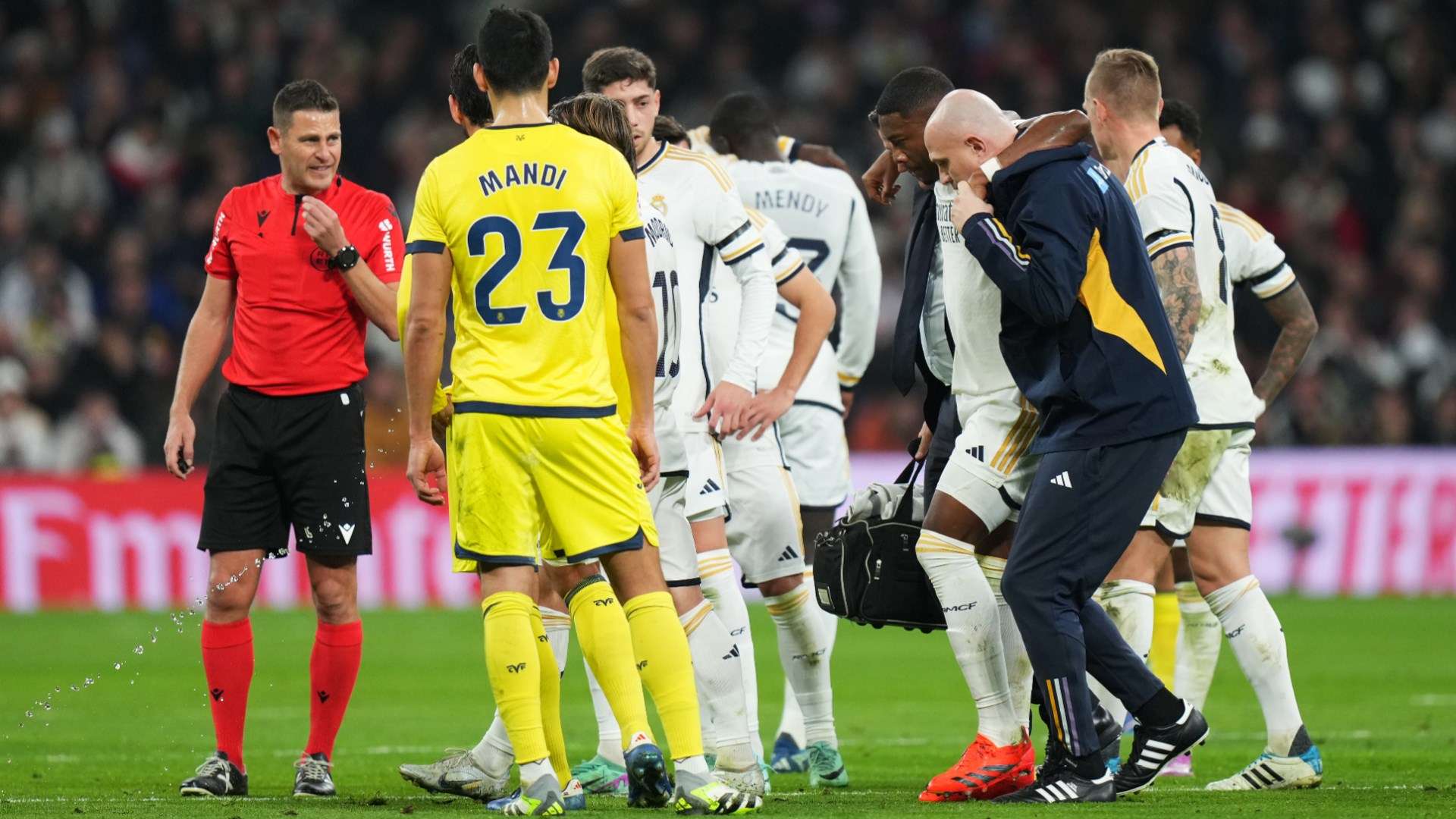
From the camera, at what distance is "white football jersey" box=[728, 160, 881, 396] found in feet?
28.2

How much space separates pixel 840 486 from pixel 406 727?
7.88ft

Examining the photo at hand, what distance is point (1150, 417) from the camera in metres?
5.90

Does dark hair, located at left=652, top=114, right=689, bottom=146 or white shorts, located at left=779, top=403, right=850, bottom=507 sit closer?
dark hair, located at left=652, top=114, right=689, bottom=146

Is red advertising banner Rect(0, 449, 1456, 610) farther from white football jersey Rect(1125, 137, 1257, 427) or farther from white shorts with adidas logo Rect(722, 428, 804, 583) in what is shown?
white football jersey Rect(1125, 137, 1257, 427)

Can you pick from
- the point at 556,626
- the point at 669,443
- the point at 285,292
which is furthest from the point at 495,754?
the point at 285,292

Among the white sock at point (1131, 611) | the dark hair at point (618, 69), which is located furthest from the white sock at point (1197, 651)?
the dark hair at point (618, 69)

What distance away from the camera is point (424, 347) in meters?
5.57

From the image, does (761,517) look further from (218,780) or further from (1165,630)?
(218,780)

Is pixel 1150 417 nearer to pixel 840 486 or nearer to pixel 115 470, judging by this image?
pixel 840 486

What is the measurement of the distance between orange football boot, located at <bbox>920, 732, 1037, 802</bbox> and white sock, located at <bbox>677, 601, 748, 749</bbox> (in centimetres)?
66

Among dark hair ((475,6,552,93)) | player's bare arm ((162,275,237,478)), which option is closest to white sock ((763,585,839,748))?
player's bare arm ((162,275,237,478))

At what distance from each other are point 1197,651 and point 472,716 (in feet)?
12.2

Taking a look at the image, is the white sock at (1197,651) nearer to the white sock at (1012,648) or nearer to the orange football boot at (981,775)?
the white sock at (1012,648)

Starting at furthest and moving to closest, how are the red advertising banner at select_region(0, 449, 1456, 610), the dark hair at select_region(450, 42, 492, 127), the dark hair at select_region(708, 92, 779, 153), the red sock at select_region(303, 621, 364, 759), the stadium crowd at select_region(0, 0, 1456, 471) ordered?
the stadium crowd at select_region(0, 0, 1456, 471) < the red advertising banner at select_region(0, 449, 1456, 610) < the dark hair at select_region(708, 92, 779, 153) < the red sock at select_region(303, 621, 364, 759) < the dark hair at select_region(450, 42, 492, 127)
